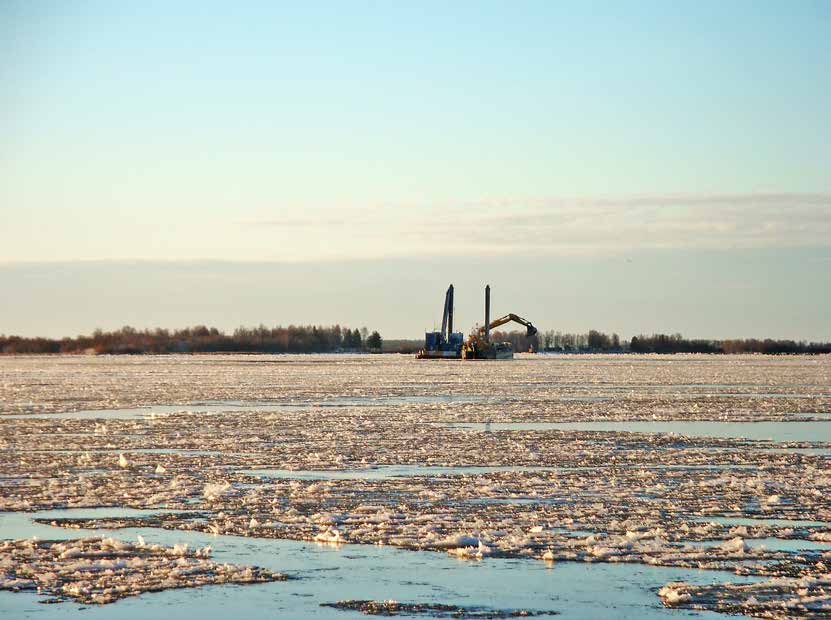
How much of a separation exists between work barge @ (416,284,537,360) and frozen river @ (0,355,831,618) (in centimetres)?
8499


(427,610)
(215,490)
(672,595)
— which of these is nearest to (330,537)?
(427,610)

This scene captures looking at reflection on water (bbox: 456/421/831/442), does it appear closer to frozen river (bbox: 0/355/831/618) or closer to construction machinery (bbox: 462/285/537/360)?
frozen river (bbox: 0/355/831/618)

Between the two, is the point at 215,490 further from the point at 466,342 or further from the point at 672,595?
the point at 466,342

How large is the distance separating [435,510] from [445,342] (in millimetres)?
105176

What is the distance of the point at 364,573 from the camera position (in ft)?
31.8

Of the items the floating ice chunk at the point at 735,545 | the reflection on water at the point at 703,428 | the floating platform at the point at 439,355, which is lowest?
the floating ice chunk at the point at 735,545

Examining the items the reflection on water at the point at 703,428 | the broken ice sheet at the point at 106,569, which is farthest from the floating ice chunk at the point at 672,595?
the reflection on water at the point at 703,428

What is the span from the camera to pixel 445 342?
118 meters

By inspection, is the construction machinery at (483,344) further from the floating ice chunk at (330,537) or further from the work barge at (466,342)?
the floating ice chunk at (330,537)

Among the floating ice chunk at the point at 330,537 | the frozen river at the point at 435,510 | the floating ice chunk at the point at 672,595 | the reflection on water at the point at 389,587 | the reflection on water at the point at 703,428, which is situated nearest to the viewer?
the reflection on water at the point at 389,587

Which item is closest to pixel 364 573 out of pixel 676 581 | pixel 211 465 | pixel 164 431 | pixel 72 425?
pixel 676 581

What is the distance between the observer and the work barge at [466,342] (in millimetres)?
111562

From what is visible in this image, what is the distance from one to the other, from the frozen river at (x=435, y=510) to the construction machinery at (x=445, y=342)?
90322 millimetres

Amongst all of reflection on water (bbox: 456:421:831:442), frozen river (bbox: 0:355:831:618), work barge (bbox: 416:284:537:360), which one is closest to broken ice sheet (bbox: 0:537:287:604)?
frozen river (bbox: 0:355:831:618)
